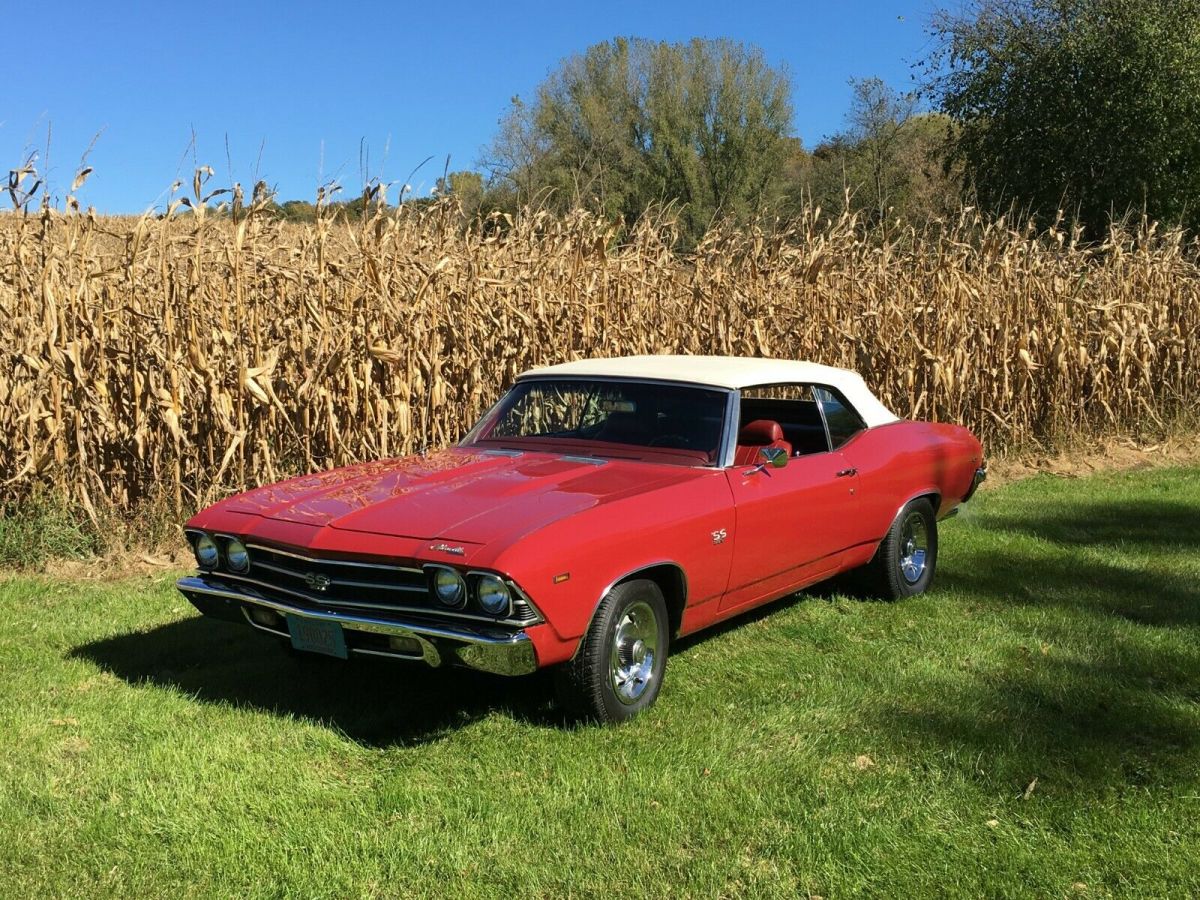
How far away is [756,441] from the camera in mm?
5402

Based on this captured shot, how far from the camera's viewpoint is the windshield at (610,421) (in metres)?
5.20

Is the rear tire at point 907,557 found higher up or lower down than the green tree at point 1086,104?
lower down

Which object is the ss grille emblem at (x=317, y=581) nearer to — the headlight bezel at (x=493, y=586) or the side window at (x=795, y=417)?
the headlight bezel at (x=493, y=586)

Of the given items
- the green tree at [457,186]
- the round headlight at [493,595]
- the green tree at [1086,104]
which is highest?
the green tree at [1086,104]

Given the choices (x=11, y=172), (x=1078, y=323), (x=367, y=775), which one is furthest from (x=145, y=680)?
(x=1078, y=323)

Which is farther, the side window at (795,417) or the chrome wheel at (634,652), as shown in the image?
the side window at (795,417)

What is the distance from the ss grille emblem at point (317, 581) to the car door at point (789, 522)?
1.71 meters

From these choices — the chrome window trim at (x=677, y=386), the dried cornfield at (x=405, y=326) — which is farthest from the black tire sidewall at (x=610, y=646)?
the dried cornfield at (x=405, y=326)

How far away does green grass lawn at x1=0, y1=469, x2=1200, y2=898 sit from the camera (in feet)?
10.7

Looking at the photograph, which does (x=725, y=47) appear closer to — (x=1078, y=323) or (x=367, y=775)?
(x=1078, y=323)

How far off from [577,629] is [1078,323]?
9.58 meters

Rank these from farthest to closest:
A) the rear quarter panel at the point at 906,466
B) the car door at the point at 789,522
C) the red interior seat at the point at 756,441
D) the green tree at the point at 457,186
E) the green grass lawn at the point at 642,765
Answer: the green tree at the point at 457,186 → the rear quarter panel at the point at 906,466 → the red interior seat at the point at 756,441 → the car door at the point at 789,522 → the green grass lawn at the point at 642,765

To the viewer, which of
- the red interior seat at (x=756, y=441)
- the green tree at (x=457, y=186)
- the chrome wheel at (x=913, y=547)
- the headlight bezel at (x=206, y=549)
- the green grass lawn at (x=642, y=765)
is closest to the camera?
the green grass lawn at (x=642, y=765)

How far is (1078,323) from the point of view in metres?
11.9
